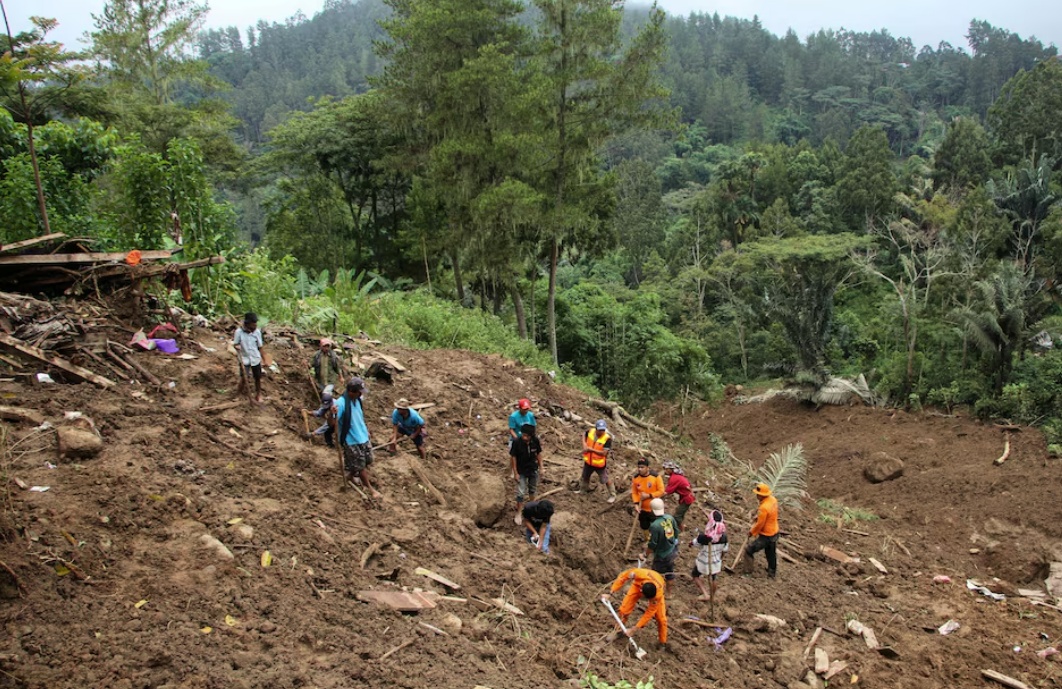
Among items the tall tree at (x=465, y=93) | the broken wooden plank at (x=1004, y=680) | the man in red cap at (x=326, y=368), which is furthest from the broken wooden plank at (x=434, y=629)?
the tall tree at (x=465, y=93)

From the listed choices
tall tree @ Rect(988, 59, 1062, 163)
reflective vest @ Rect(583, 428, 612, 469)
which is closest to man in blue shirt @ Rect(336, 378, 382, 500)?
reflective vest @ Rect(583, 428, 612, 469)

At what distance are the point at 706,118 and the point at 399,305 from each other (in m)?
66.6

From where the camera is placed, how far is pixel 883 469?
49.0 ft

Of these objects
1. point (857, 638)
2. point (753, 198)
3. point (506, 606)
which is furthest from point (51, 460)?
point (753, 198)

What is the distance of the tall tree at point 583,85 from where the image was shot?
1436 centimetres

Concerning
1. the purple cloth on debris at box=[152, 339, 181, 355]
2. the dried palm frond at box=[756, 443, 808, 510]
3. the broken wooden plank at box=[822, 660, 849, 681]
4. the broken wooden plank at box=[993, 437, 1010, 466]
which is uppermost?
the purple cloth on debris at box=[152, 339, 181, 355]

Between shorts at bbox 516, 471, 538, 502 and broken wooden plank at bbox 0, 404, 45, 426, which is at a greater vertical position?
broken wooden plank at bbox 0, 404, 45, 426

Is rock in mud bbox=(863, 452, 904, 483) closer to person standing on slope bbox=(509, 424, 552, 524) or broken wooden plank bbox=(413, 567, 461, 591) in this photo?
person standing on slope bbox=(509, 424, 552, 524)

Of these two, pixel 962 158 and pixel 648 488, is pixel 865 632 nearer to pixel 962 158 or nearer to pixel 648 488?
pixel 648 488

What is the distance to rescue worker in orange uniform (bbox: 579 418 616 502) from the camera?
26.6 feet

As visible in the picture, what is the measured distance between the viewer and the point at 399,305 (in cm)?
1516

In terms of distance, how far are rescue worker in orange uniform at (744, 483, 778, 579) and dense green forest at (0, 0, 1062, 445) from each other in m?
7.24

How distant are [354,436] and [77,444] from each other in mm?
2256

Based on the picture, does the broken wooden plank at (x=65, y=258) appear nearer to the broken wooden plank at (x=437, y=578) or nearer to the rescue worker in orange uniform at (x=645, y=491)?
the broken wooden plank at (x=437, y=578)
